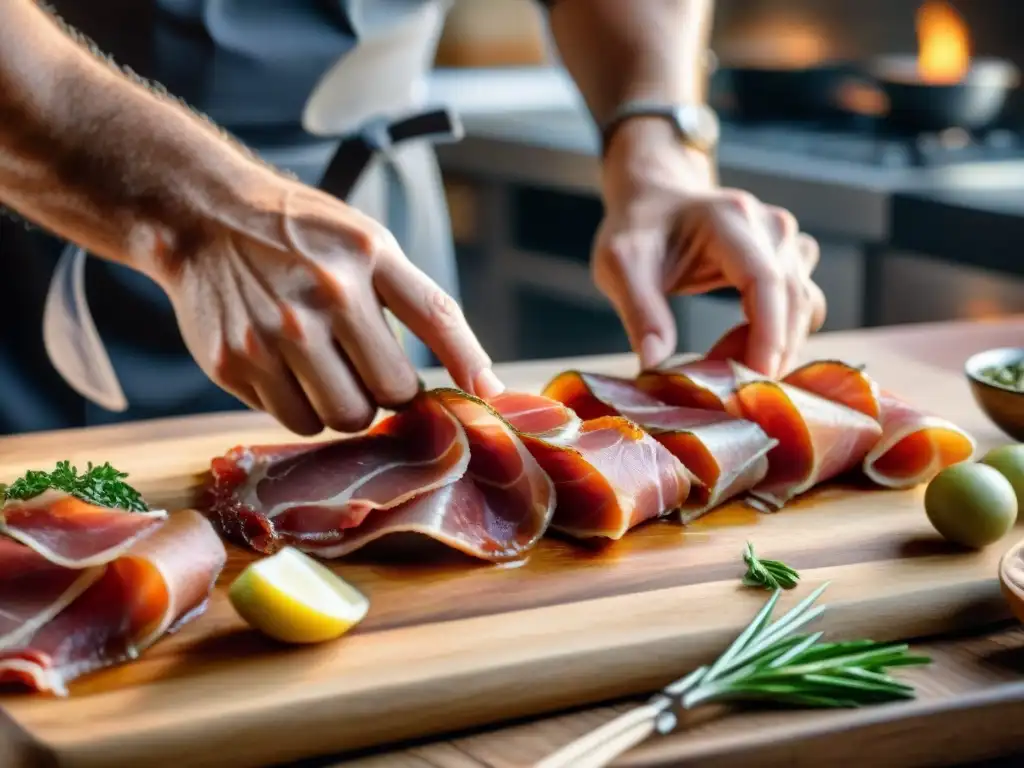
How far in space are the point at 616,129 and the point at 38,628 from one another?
1.35m

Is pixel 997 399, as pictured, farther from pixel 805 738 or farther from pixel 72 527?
pixel 72 527

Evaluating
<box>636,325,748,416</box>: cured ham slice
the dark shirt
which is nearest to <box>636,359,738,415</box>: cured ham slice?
<box>636,325,748,416</box>: cured ham slice

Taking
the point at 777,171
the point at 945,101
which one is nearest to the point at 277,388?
the point at 777,171

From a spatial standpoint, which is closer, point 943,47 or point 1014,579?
point 1014,579

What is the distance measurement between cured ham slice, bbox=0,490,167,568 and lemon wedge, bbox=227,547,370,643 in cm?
14

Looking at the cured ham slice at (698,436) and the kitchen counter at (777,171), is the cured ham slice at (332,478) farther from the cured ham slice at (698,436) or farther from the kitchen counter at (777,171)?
the kitchen counter at (777,171)

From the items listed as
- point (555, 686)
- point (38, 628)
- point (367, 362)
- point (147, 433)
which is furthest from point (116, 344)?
point (555, 686)

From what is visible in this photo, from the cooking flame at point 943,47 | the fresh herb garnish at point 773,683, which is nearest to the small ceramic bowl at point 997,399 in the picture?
the fresh herb garnish at point 773,683

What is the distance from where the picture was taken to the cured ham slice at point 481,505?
1.43 m

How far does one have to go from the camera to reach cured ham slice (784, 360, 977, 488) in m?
1.68

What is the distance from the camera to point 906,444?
5.57 feet

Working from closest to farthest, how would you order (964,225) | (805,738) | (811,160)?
(805,738) → (964,225) → (811,160)

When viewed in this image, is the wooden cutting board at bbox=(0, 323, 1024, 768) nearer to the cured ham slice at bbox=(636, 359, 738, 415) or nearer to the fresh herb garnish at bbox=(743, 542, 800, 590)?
the fresh herb garnish at bbox=(743, 542, 800, 590)

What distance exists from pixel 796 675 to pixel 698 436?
483 mm
